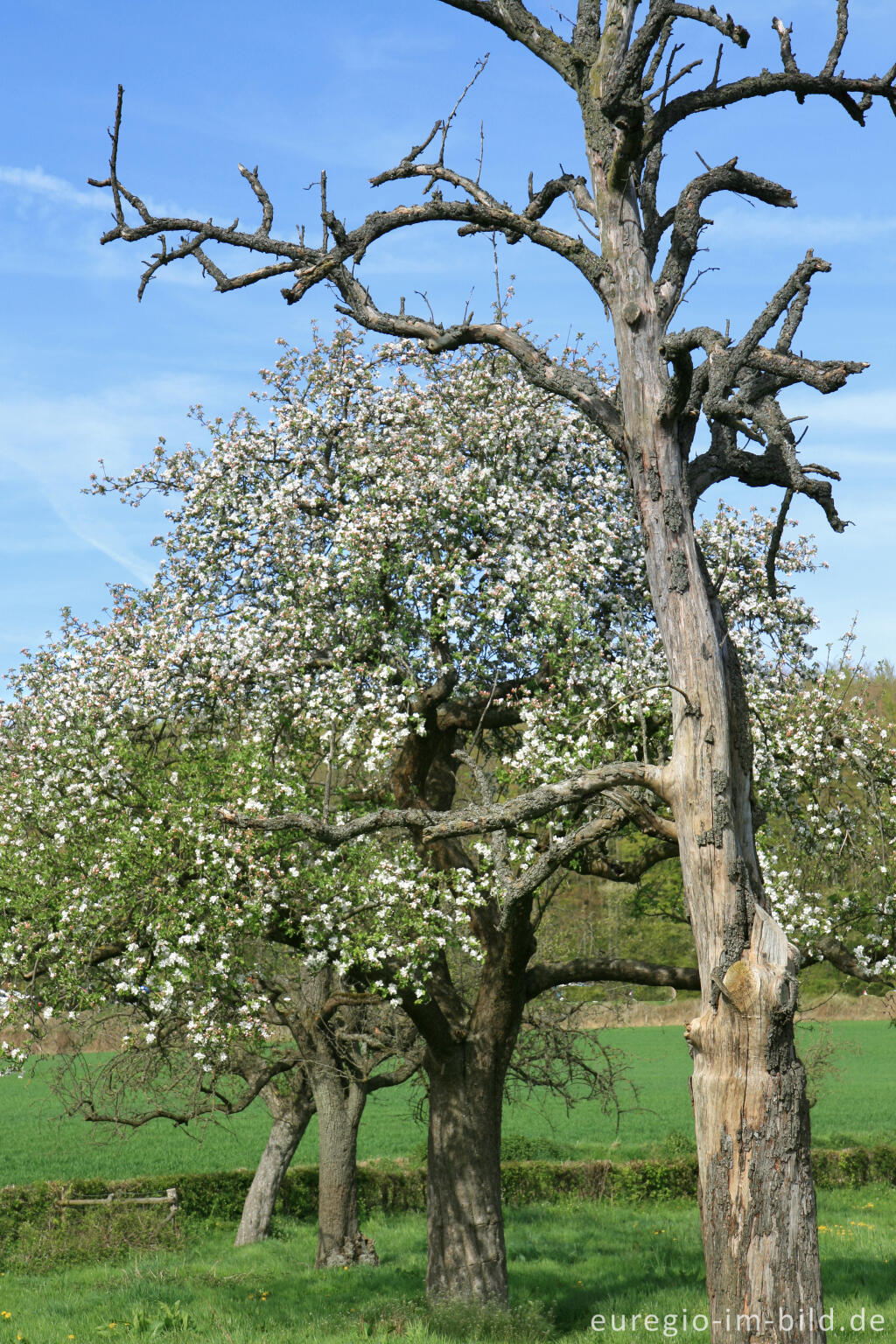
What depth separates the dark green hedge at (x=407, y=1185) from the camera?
2448 centimetres

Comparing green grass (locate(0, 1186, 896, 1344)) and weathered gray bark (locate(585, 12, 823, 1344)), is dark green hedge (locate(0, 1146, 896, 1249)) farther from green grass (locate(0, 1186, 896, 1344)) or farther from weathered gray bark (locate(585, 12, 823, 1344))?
weathered gray bark (locate(585, 12, 823, 1344))

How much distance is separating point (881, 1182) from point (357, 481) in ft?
87.7

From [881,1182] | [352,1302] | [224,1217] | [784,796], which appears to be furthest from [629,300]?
[881,1182]

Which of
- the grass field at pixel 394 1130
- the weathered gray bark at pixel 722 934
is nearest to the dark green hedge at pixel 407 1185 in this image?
the grass field at pixel 394 1130

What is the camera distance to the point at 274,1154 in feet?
74.9

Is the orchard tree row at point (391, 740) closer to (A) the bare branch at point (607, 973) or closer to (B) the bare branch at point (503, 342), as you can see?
(A) the bare branch at point (607, 973)

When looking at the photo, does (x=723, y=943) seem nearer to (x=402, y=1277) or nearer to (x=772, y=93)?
(x=772, y=93)

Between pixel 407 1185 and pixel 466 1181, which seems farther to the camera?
pixel 407 1185

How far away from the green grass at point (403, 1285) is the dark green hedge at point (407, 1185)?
3.90 feet

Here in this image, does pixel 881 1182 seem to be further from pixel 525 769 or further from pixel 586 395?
pixel 586 395

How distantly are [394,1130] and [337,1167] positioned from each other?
24329 mm

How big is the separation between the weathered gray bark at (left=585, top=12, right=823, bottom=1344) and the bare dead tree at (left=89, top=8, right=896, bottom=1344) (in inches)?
0.5

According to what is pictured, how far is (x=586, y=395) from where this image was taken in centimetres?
957

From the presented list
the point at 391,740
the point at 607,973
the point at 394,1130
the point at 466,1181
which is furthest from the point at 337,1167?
the point at 394,1130
